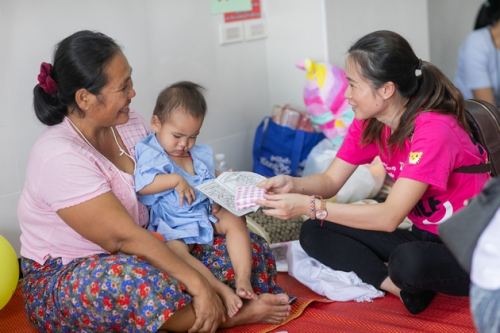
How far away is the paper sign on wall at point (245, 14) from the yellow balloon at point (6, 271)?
7.04ft

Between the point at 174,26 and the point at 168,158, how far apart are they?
1449 mm

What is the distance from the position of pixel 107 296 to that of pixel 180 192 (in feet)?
1.70

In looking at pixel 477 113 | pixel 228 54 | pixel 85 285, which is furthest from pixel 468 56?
pixel 85 285

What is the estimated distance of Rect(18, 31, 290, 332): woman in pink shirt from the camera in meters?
1.86

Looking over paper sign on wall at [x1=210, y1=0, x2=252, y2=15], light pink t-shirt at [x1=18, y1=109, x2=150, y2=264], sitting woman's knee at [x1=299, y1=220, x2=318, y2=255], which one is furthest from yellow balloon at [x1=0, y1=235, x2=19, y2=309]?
paper sign on wall at [x1=210, y1=0, x2=252, y2=15]

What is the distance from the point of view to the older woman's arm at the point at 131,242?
1933 millimetres

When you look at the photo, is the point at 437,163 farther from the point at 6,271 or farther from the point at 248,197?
the point at 6,271

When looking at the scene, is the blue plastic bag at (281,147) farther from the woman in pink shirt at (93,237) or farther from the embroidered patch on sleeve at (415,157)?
the embroidered patch on sleeve at (415,157)

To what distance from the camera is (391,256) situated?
Result: 2186 mm

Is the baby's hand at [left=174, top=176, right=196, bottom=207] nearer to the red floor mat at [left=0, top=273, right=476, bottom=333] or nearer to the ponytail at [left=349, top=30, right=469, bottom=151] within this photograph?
the red floor mat at [left=0, top=273, right=476, bottom=333]

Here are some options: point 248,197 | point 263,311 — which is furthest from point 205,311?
point 248,197

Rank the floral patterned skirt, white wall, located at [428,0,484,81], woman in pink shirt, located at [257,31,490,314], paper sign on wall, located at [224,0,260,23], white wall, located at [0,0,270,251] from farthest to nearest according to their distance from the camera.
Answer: white wall, located at [428,0,484,81], paper sign on wall, located at [224,0,260,23], white wall, located at [0,0,270,251], woman in pink shirt, located at [257,31,490,314], the floral patterned skirt

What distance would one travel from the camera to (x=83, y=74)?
1998mm

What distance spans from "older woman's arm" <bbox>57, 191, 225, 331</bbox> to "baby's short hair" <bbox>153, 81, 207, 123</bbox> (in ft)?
1.53
